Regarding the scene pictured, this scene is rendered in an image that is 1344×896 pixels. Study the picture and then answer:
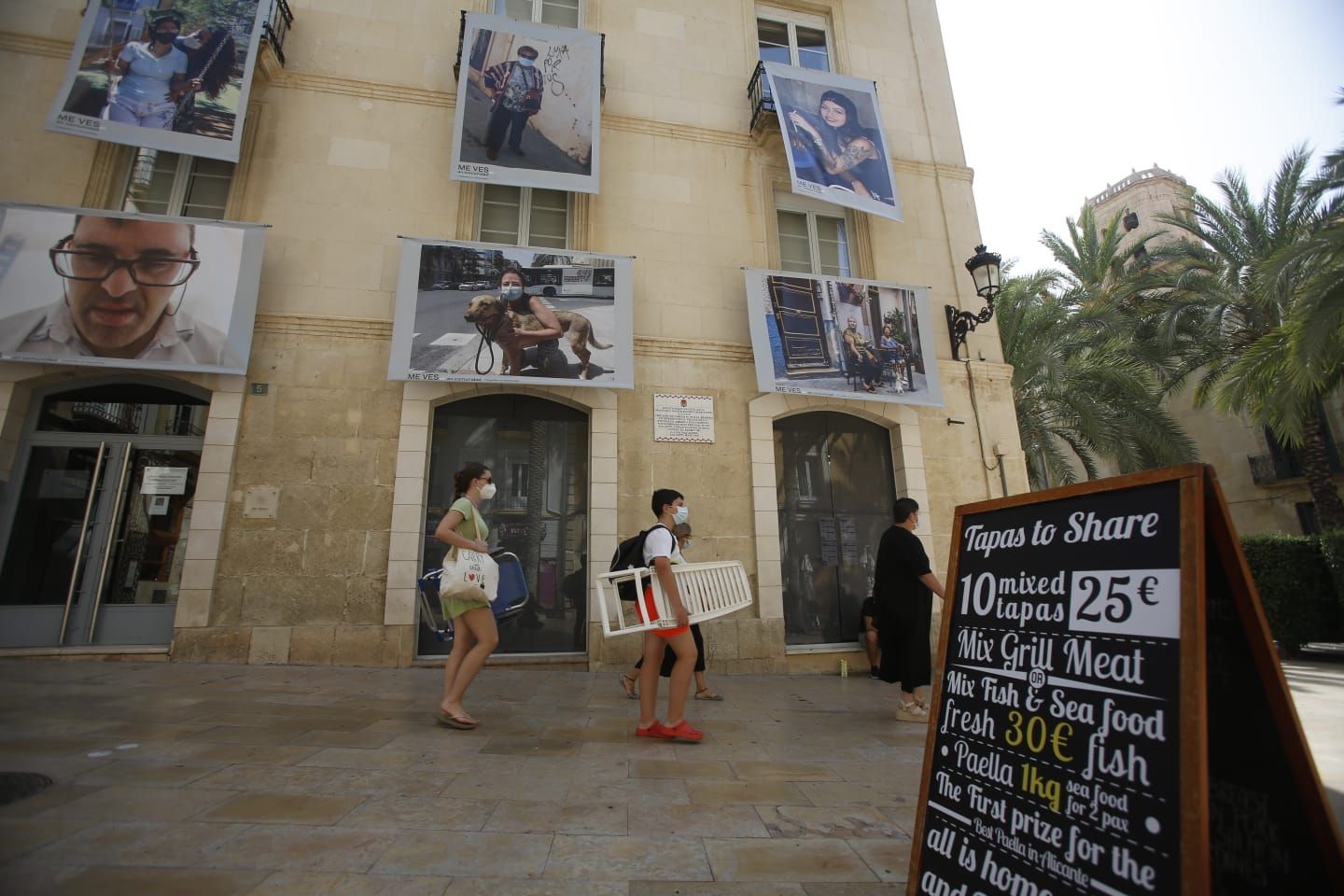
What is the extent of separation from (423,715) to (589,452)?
3829 millimetres

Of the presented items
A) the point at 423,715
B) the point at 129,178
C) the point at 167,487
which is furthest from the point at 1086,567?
the point at 129,178

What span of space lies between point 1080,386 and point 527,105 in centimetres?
1201

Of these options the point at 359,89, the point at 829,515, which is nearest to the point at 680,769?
the point at 829,515

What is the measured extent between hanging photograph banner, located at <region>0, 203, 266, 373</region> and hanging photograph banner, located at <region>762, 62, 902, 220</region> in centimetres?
743

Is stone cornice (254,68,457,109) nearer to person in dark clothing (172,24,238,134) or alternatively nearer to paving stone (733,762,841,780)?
person in dark clothing (172,24,238,134)

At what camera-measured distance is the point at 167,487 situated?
7273 mm

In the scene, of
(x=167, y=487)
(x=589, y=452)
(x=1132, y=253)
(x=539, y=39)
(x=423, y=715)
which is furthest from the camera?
(x=1132, y=253)

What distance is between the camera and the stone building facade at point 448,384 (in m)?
6.94

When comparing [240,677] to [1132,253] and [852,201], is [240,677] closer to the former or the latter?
[852,201]

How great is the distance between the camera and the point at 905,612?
5.04 m

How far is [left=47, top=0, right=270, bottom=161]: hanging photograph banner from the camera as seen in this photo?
7207mm

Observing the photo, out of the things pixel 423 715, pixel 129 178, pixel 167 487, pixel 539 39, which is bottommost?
pixel 423 715

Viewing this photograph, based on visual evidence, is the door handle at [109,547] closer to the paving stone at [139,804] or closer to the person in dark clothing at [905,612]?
the paving stone at [139,804]

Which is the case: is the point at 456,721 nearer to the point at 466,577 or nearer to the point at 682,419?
the point at 466,577
